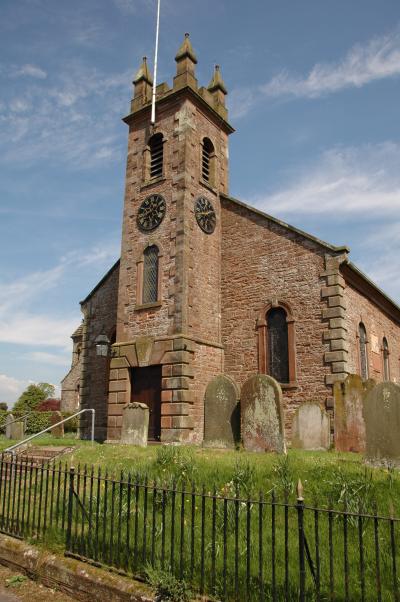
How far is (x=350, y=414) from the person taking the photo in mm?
10742

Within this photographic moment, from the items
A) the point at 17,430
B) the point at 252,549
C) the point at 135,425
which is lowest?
the point at 252,549

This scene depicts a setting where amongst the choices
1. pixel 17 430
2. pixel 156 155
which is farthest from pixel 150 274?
pixel 17 430

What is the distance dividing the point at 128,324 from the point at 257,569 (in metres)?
12.4

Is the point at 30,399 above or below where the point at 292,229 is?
below

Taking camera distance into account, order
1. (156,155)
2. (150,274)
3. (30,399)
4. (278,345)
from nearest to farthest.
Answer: (278,345) < (150,274) < (156,155) < (30,399)

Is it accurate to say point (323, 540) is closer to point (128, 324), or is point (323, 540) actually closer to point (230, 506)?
point (230, 506)

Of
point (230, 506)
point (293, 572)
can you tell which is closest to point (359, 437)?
point (230, 506)

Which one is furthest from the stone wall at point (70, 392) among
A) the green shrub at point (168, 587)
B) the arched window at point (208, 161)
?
the green shrub at point (168, 587)

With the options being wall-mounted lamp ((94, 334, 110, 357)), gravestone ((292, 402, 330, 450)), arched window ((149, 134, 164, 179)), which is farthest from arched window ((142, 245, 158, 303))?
gravestone ((292, 402, 330, 450))

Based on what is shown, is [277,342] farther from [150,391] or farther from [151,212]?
[151,212]

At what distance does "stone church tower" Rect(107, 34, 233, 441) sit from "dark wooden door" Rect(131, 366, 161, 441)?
0.03m

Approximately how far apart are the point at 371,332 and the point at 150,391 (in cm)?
877

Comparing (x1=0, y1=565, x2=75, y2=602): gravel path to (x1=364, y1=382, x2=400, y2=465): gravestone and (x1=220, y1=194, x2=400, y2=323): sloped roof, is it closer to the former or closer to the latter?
(x1=364, y1=382, x2=400, y2=465): gravestone

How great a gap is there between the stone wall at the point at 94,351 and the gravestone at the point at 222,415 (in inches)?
321
